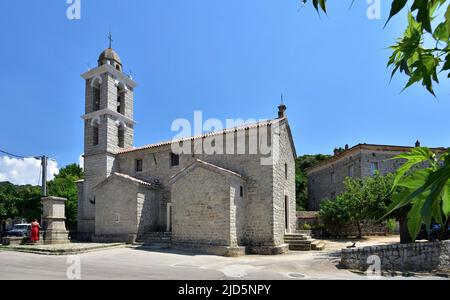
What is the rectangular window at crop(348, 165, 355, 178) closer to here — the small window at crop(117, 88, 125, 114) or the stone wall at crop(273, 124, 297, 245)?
the stone wall at crop(273, 124, 297, 245)

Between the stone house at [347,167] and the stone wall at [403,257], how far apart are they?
9.75 m

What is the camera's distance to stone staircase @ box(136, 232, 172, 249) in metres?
19.6

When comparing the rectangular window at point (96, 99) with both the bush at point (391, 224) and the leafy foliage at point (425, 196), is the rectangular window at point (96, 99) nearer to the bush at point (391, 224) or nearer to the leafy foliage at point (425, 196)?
the bush at point (391, 224)

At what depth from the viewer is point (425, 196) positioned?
0.94m

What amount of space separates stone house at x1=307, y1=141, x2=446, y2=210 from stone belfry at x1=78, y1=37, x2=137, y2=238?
18.5 meters

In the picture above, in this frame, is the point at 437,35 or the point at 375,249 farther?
the point at 375,249

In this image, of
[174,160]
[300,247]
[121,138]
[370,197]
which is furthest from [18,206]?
[370,197]

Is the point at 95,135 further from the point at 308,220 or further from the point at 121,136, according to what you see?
the point at 308,220

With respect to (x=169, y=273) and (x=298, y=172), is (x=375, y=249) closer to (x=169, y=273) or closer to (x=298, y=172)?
(x=169, y=273)

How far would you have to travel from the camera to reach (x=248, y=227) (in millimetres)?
19391

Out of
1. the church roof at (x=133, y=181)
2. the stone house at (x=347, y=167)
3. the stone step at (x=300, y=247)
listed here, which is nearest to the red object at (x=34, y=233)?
the church roof at (x=133, y=181)

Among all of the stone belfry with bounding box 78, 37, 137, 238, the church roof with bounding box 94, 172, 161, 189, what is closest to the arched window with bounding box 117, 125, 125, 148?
the stone belfry with bounding box 78, 37, 137, 238
